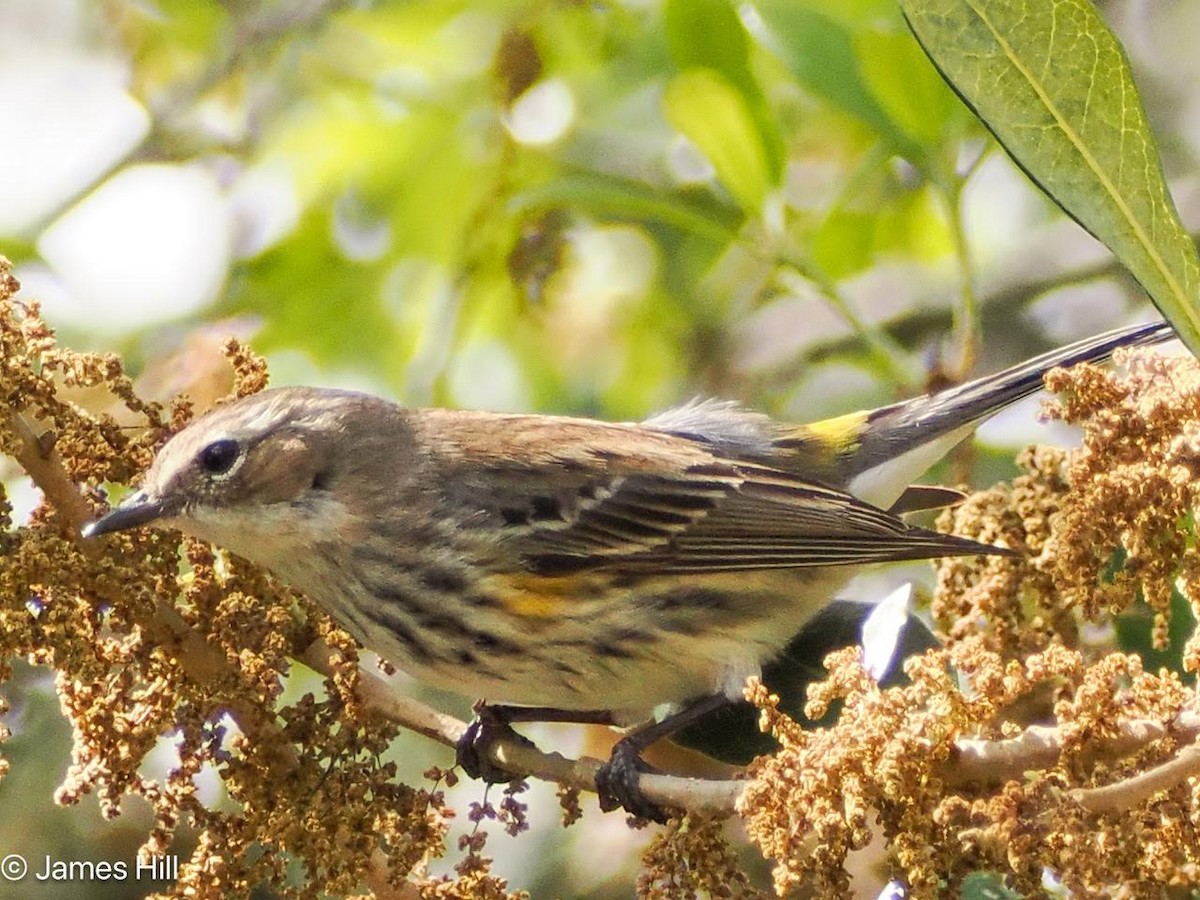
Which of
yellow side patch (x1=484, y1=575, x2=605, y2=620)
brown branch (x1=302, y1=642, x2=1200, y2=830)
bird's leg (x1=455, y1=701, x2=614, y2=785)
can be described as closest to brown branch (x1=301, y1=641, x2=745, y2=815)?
brown branch (x1=302, y1=642, x2=1200, y2=830)

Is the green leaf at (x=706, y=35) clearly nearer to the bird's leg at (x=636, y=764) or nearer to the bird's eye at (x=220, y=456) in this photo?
the bird's eye at (x=220, y=456)

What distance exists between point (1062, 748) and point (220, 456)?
6.75ft

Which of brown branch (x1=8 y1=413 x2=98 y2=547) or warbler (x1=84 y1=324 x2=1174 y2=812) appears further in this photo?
warbler (x1=84 y1=324 x2=1174 y2=812)

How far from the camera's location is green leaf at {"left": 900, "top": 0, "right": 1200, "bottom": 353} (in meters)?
2.21

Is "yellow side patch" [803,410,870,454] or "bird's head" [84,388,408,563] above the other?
"yellow side patch" [803,410,870,454]

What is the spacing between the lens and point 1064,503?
2758mm

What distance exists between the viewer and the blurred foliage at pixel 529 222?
5.09 m

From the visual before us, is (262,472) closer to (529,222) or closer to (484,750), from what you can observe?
(484,750)

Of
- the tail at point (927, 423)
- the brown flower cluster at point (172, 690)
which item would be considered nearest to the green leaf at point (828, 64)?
the tail at point (927, 423)

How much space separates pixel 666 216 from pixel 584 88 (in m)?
1.51

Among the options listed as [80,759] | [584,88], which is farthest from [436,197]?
[80,759]

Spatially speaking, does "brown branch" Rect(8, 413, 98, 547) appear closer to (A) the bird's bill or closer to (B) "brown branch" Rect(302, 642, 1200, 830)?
(A) the bird's bill

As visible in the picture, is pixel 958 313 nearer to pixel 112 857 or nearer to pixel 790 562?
pixel 790 562

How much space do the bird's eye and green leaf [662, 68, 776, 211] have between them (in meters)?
1.41
